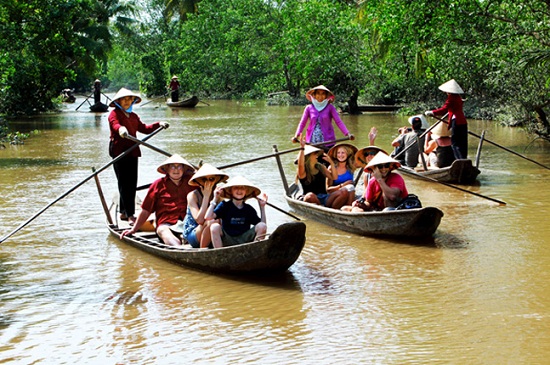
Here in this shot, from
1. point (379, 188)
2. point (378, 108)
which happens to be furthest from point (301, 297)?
point (378, 108)

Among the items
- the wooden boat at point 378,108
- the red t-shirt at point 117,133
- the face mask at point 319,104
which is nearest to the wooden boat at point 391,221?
the face mask at point 319,104

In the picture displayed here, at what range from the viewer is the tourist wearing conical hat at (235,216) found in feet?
21.6

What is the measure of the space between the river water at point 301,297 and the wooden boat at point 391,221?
12 cm

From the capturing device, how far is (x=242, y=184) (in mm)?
6457

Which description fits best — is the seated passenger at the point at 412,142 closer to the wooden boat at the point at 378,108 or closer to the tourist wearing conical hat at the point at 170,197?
the tourist wearing conical hat at the point at 170,197

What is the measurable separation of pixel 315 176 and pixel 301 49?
76.5ft

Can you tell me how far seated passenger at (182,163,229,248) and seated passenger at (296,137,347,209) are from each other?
2.06 meters

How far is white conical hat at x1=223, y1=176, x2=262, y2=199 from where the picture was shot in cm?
650

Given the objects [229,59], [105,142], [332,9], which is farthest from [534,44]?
[229,59]

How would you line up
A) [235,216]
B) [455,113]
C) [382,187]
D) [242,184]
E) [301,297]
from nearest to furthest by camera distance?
1. [301,297]
2. [242,184]
3. [235,216]
4. [382,187]
5. [455,113]

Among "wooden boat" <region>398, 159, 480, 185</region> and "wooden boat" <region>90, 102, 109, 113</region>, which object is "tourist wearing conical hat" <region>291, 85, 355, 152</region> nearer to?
"wooden boat" <region>398, 159, 480, 185</region>

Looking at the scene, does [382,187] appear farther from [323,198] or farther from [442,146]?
[442,146]

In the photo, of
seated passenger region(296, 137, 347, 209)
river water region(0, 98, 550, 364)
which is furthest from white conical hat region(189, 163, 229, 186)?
seated passenger region(296, 137, 347, 209)

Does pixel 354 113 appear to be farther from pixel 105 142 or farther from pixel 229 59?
pixel 229 59
